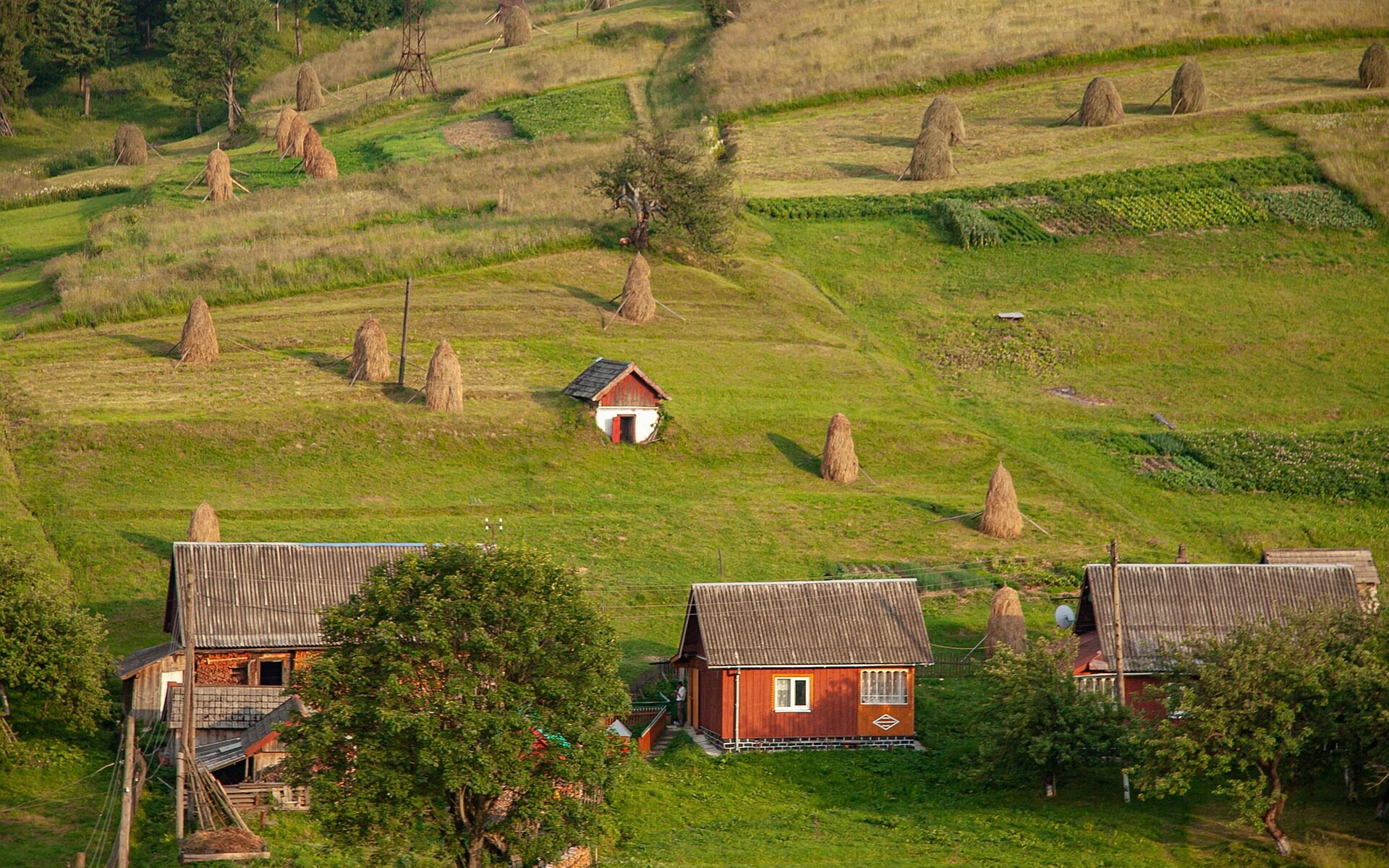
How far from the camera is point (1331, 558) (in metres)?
47.1

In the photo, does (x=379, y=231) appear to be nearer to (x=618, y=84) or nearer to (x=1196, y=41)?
(x=618, y=84)

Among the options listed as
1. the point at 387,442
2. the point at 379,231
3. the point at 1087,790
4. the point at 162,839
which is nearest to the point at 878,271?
the point at 379,231

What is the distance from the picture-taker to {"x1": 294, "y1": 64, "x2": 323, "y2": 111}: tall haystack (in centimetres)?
10950

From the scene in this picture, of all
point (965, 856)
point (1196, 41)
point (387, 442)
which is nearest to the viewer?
point (965, 856)

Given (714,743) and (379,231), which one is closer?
(714,743)

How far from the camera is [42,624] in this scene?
37844 millimetres

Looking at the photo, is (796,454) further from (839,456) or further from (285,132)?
(285,132)

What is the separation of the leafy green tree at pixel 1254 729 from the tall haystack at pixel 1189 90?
62.9m

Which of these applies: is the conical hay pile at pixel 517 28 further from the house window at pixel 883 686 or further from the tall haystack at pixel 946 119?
the house window at pixel 883 686

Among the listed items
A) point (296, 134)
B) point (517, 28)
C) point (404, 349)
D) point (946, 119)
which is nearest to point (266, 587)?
point (404, 349)

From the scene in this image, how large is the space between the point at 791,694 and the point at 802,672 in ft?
2.02

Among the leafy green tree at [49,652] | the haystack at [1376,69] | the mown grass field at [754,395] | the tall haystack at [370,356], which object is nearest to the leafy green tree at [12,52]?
the mown grass field at [754,395]

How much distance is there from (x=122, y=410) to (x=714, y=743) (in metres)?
27.1

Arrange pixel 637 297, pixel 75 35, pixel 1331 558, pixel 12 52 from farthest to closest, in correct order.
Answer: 1. pixel 75 35
2. pixel 12 52
3. pixel 637 297
4. pixel 1331 558
